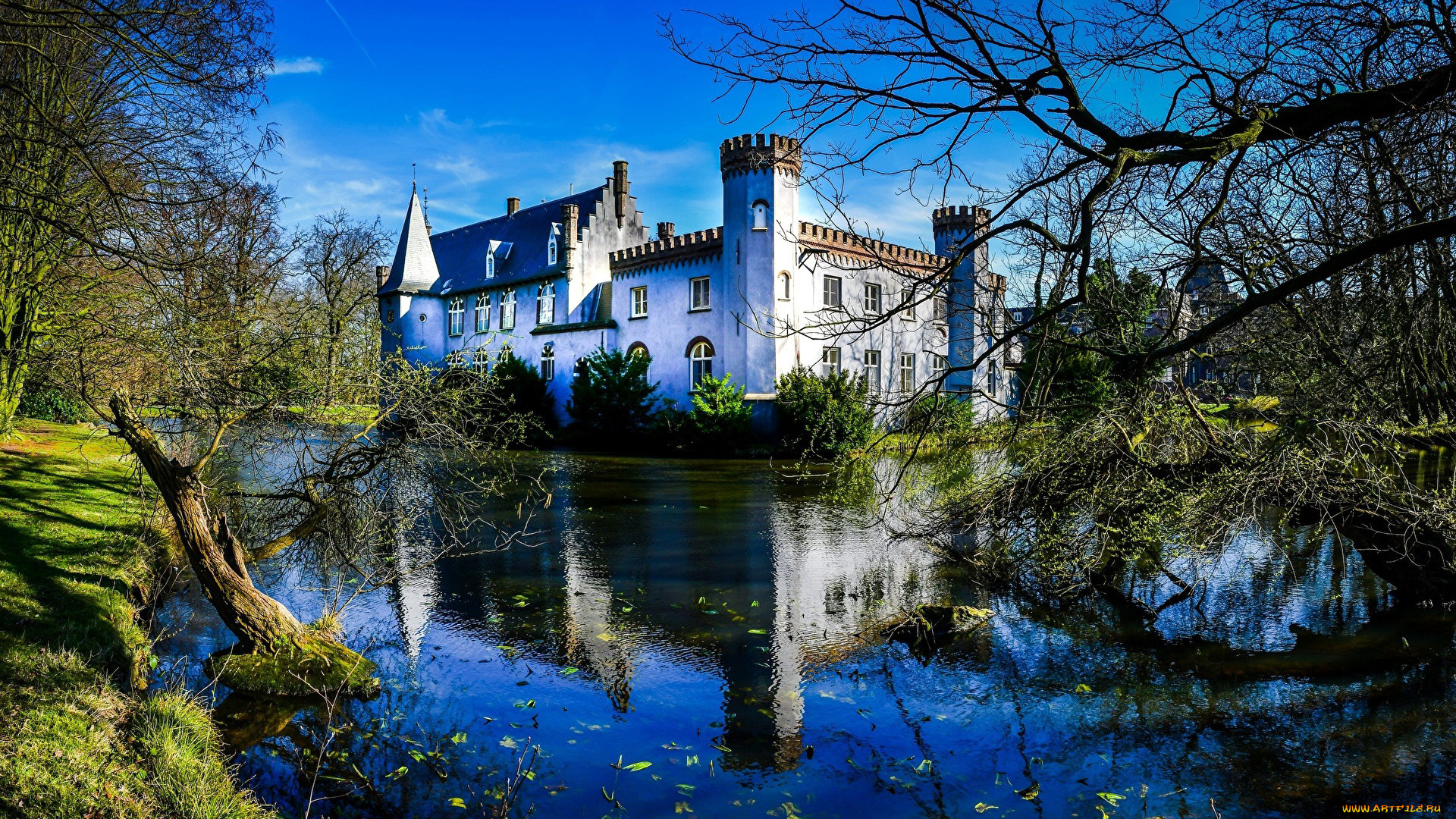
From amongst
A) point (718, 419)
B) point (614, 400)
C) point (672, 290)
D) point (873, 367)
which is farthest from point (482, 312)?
point (873, 367)

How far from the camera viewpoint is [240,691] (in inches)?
265

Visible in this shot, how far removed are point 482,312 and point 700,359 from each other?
527 inches

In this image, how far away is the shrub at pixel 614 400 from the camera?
28.5 metres

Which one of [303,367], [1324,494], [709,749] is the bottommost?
[709,749]

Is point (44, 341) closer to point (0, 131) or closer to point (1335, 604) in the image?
point (0, 131)

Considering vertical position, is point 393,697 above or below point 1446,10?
below

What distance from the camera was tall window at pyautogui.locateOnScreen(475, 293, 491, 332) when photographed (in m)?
38.1

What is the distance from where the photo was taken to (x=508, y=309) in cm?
3728

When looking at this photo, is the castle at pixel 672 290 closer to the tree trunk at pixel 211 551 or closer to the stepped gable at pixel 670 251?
the stepped gable at pixel 670 251

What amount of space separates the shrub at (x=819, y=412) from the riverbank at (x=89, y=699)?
17.0 meters

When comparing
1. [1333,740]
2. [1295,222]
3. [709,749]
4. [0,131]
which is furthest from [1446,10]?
[0,131]

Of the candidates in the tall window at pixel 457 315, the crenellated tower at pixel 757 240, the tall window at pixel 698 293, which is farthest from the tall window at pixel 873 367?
the tall window at pixel 457 315

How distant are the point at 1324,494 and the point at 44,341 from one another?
18037 millimetres

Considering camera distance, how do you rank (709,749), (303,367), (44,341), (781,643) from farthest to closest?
(44,341)
(303,367)
(781,643)
(709,749)
